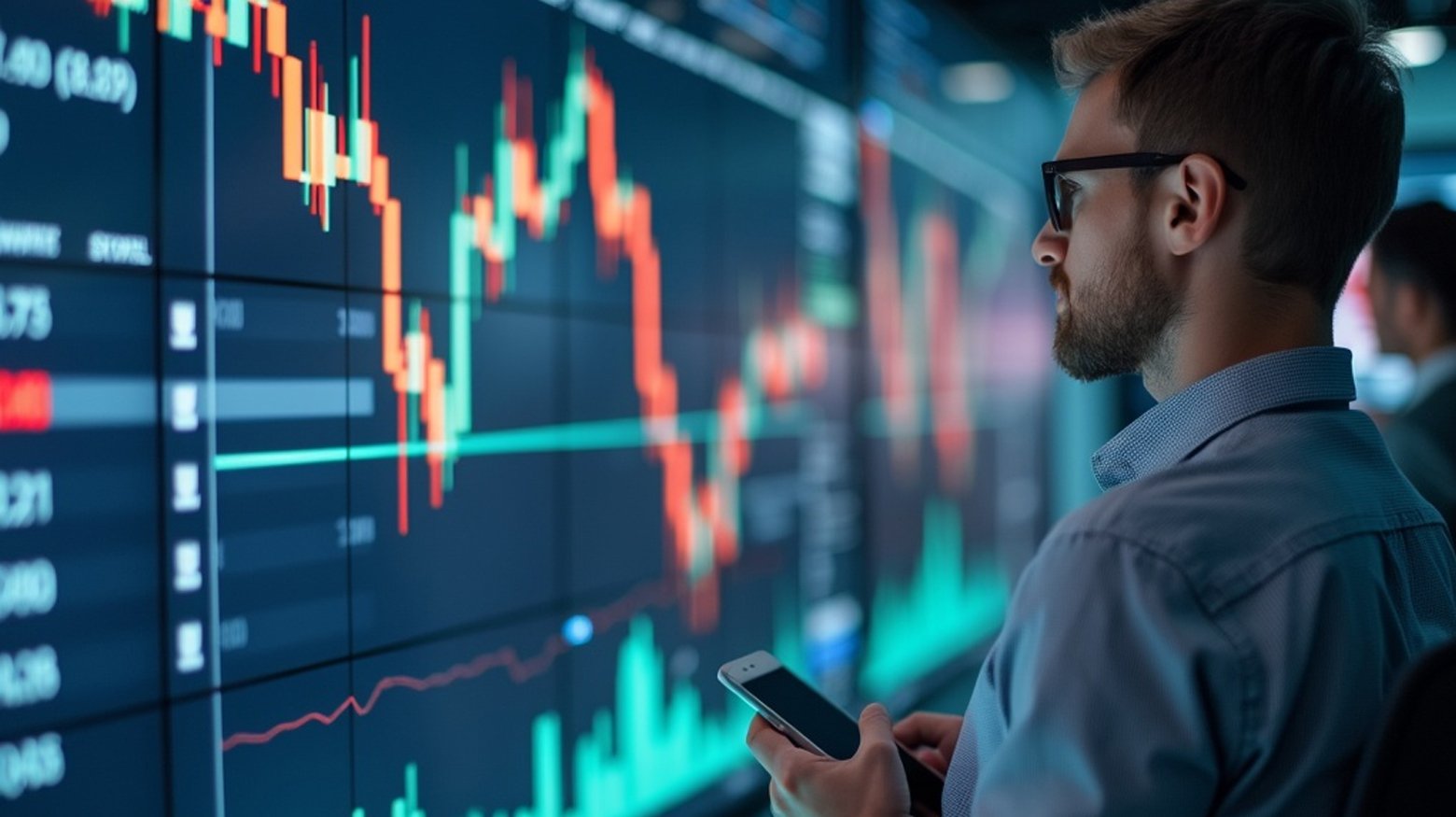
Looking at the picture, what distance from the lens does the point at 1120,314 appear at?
44.3 inches

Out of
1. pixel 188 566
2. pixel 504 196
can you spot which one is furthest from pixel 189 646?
pixel 504 196

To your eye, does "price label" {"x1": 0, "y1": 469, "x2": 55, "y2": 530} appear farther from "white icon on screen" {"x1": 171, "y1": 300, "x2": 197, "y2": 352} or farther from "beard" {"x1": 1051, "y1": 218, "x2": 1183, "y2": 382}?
"beard" {"x1": 1051, "y1": 218, "x2": 1183, "y2": 382}

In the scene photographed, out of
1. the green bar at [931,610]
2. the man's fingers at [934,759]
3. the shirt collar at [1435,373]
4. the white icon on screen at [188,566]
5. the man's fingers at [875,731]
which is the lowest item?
the green bar at [931,610]

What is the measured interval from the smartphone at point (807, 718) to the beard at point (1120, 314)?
439 millimetres

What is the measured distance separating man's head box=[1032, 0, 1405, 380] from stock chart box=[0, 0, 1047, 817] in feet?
2.53

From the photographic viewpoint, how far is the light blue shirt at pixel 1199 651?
85 cm

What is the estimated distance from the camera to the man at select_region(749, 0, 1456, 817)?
0.86 meters

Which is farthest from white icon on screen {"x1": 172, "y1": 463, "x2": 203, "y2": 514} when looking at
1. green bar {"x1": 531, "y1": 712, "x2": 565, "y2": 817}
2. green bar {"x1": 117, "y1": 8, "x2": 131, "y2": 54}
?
green bar {"x1": 531, "y1": 712, "x2": 565, "y2": 817}

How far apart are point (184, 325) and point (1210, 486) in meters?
0.92

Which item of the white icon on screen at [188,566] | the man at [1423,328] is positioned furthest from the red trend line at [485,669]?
the man at [1423,328]

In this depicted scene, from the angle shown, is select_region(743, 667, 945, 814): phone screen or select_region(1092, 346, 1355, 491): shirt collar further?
select_region(743, 667, 945, 814): phone screen

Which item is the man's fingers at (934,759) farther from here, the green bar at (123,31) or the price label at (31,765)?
the green bar at (123,31)

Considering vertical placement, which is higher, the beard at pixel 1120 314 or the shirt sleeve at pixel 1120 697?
the beard at pixel 1120 314

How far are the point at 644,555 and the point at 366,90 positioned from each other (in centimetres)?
86
